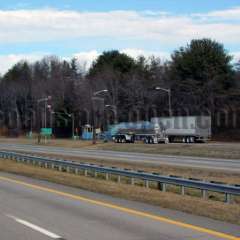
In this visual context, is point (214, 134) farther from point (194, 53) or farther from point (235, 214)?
point (235, 214)

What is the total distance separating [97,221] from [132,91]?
11075cm

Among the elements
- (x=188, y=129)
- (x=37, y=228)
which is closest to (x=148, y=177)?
(x=37, y=228)

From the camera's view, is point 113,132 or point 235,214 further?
point 113,132

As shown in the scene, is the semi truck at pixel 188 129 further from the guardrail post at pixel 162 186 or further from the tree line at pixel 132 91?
the guardrail post at pixel 162 186

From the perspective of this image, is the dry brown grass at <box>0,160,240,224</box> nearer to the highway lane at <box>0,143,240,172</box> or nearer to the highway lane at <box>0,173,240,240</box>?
the highway lane at <box>0,173,240,240</box>

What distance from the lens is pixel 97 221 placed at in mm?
13297

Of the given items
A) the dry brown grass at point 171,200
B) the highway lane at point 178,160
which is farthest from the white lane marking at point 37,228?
the highway lane at point 178,160

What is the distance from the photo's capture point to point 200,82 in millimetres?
108688

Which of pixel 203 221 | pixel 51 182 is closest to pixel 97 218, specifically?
pixel 203 221

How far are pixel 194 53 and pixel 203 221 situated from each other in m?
99.2

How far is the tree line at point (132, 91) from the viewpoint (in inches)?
4245

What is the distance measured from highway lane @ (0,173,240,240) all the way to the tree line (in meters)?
89.1

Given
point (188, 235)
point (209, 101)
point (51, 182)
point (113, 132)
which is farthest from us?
point (209, 101)

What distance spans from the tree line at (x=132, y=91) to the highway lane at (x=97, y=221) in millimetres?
89080
